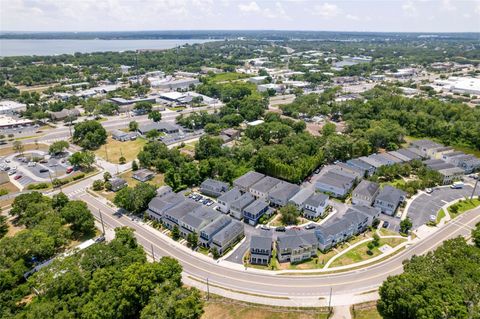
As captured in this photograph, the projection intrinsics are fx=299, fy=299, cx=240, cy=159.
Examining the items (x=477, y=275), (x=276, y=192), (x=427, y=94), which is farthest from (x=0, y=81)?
(x=427, y=94)

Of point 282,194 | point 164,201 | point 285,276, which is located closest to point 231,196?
point 282,194

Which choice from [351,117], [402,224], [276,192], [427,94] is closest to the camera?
[402,224]

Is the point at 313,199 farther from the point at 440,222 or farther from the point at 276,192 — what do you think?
the point at 440,222

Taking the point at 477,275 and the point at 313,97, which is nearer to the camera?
the point at 477,275

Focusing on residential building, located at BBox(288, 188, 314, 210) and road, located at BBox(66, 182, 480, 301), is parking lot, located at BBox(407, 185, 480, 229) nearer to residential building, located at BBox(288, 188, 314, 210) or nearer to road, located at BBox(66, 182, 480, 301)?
road, located at BBox(66, 182, 480, 301)

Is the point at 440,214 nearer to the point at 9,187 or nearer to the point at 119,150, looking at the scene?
the point at 119,150

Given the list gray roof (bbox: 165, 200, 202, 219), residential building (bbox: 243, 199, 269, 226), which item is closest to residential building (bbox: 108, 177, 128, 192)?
gray roof (bbox: 165, 200, 202, 219)
